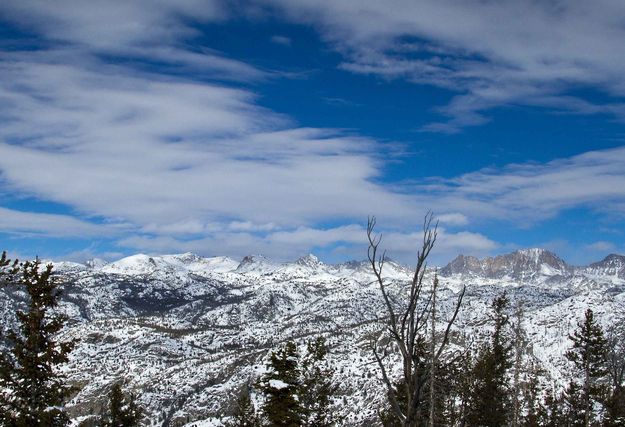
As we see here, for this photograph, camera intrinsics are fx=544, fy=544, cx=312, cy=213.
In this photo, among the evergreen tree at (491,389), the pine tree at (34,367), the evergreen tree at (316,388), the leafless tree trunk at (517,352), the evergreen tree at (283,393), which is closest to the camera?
the pine tree at (34,367)

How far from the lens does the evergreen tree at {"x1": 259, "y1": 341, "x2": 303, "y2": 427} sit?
30656 mm

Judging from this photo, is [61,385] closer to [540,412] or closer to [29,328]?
[29,328]

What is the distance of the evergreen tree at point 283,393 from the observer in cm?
3066

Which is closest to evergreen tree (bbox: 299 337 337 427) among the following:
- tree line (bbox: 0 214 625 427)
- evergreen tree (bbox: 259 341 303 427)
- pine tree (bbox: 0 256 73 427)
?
tree line (bbox: 0 214 625 427)

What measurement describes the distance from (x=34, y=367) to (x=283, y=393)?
43.0ft

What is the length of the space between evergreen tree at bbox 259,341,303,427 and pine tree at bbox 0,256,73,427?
1072cm

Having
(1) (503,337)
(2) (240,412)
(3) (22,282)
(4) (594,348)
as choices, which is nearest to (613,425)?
(4) (594,348)

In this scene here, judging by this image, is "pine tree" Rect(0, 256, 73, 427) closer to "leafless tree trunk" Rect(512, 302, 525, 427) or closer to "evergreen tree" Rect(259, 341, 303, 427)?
"evergreen tree" Rect(259, 341, 303, 427)

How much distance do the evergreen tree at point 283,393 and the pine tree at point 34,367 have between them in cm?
1072

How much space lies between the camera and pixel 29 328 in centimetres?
2572

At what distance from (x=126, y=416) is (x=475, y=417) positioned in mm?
26757

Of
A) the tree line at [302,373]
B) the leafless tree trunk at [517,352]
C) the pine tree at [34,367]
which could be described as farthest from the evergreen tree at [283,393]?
the leafless tree trunk at [517,352]

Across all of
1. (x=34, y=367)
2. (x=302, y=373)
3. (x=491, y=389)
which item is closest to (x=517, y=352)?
(x=491, y=389)

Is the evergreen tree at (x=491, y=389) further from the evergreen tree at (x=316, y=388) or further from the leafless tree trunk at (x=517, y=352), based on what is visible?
the evergreen tree at (x=316, y=388)
